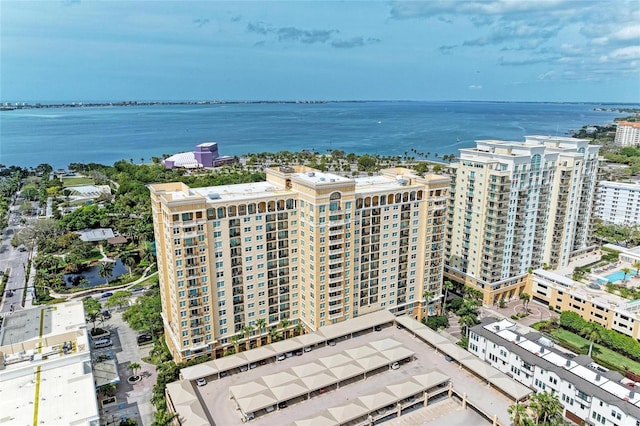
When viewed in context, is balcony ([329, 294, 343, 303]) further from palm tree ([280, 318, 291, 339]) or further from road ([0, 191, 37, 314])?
road ([0, 191, 37, 314])

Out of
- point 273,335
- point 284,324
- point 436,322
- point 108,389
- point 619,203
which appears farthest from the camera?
point 619,203

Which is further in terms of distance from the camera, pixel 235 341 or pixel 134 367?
pixel 235 341

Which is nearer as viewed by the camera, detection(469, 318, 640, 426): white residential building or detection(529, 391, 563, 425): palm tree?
detection(529, 391, 563, 425): palm tree

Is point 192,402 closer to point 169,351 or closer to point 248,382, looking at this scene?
point 248,382

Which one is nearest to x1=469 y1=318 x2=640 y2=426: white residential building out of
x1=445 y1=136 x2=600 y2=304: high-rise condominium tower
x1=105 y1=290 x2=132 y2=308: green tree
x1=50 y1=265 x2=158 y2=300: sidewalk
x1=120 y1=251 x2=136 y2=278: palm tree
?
x1=445 y1=136 x2=600 y2=304: high-rise condominium tower

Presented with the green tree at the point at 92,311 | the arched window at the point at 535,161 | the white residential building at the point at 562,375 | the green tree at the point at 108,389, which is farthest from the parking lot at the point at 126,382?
the arched window at the point at 535,161

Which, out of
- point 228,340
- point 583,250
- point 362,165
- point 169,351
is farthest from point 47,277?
point 362,165

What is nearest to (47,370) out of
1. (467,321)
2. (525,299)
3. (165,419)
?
(165,419)

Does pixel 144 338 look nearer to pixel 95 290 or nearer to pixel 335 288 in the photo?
pixel 95 290
